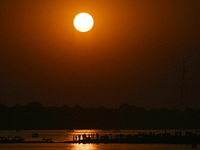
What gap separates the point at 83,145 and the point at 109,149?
18.3 meters

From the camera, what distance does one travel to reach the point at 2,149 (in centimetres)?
10600

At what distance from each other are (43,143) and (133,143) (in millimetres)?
27678

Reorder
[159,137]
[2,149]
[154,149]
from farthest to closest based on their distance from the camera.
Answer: [159,137], [2,149], [154,149]

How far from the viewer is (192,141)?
106 meters

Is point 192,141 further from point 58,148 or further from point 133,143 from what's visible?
point 58,148

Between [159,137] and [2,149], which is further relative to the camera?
[159,137]

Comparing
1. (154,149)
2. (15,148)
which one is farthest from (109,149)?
(15,148)

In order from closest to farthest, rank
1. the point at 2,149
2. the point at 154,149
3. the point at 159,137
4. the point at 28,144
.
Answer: the point at 154,149 < the point at 2,149 < the point at 159,137 < the point at 28,144

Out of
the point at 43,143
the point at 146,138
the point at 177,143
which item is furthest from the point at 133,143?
the point at 43,143

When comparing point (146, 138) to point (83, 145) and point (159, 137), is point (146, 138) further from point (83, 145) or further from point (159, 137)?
point (83, 145)

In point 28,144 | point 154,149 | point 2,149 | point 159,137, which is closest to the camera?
point 154,149

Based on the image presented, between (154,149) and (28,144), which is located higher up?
(28,144)

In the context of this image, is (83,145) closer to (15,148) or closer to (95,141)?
(95,141)

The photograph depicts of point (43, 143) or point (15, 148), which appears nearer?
point (15, 148)
